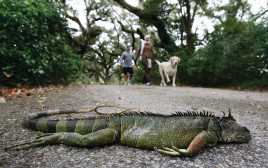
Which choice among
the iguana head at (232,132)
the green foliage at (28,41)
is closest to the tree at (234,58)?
the iguana head at (232,132)

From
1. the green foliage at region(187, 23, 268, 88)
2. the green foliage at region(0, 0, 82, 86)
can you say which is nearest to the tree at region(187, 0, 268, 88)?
the green foliage at region(187, 23, 268, 88)

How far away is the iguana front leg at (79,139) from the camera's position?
172cm

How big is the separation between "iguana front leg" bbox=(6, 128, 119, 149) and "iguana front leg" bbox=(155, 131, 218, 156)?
1.71ft

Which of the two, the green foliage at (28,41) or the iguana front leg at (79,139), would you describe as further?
the green foliage at (28,41)

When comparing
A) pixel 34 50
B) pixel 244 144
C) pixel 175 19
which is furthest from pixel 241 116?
pixel 175 19

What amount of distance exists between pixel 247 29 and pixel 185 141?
26.4 feet

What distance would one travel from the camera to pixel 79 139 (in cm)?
174

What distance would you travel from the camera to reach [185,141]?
1676 millimetres

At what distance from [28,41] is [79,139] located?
13.8 feet

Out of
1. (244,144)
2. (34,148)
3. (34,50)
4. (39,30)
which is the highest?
(39,30)

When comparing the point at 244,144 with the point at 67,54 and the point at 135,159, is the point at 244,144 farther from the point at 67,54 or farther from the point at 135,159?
the point at 67,54

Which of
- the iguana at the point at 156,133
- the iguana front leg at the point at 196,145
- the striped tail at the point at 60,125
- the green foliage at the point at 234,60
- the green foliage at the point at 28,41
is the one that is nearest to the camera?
the iguana front leg at the point at 196,145

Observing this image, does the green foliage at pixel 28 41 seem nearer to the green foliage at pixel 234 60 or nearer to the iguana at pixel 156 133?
the iguana at pixel 156 133

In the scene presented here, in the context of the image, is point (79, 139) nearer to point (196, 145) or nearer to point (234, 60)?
point (196, 145)
